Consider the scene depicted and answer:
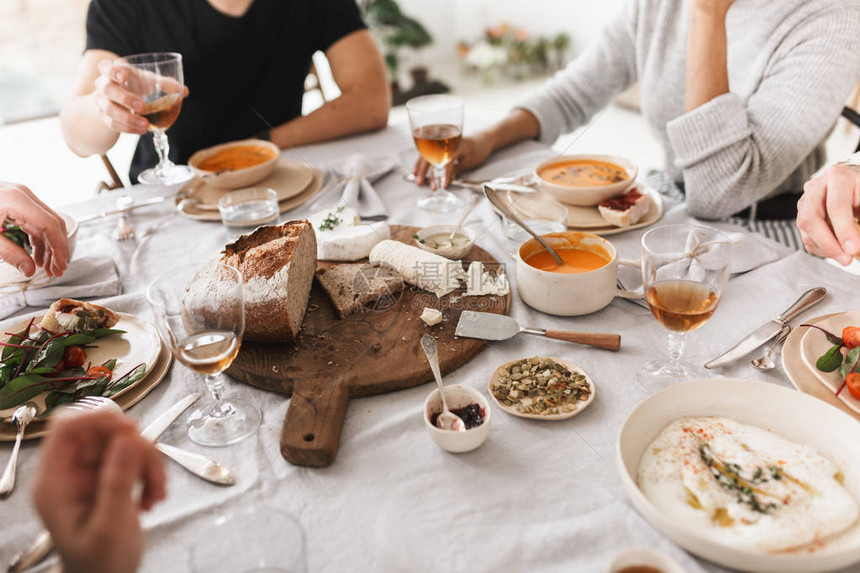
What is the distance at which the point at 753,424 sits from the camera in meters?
0.89

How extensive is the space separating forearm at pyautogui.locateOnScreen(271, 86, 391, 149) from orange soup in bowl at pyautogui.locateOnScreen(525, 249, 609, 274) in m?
1.17

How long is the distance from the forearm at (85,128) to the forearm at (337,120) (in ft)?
1.78

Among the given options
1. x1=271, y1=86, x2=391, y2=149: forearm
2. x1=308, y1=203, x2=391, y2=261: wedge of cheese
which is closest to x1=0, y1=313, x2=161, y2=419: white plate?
x1=308, y1=203, x2=391, y2=261: wedge of cheese

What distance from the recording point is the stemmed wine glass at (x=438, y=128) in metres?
1.66

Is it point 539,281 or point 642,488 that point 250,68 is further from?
point 642,488

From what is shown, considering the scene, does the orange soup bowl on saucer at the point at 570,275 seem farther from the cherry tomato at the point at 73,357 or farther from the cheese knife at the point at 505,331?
the cherry tomato at the point at 73,357

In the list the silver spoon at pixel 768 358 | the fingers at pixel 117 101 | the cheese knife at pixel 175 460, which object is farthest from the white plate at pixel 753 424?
the fingers at pixel 117 101

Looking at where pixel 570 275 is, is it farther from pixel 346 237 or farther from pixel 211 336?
pixel 211 336

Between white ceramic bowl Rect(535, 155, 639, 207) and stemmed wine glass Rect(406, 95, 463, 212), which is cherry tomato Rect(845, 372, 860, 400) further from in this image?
stemmed wine glass Rect(406, 95, 463, 212)

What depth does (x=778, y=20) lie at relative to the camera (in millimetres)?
1702

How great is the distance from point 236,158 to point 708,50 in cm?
137

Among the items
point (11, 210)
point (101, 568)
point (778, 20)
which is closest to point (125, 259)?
point (11, 210)

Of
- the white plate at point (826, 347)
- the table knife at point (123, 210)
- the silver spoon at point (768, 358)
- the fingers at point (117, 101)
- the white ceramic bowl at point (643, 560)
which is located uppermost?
the fingers at point (117, 101)

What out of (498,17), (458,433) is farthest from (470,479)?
(498,17)
